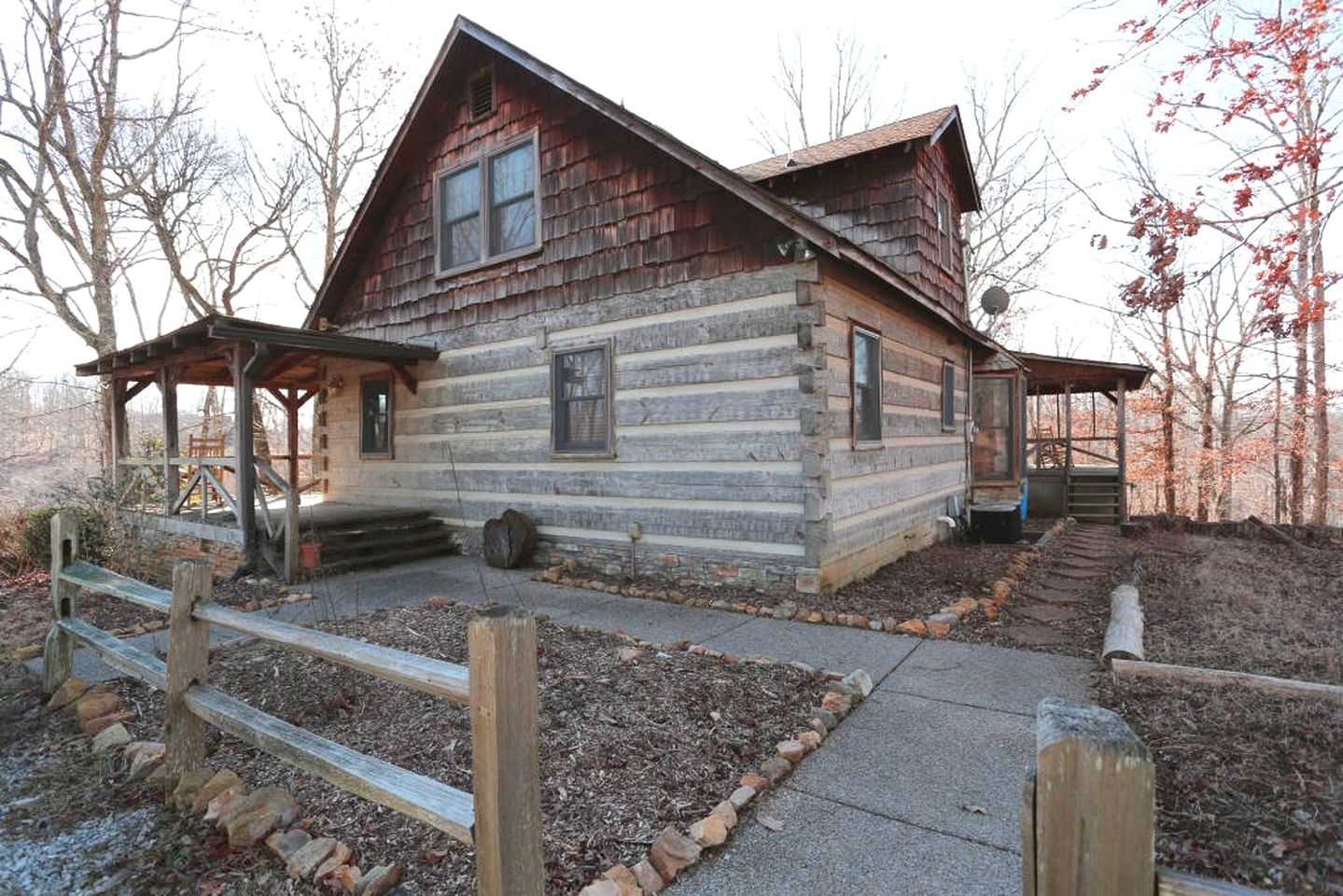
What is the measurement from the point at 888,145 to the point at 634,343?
4.87 meters

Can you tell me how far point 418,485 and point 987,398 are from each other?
1051cm

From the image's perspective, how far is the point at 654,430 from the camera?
7.38 metres

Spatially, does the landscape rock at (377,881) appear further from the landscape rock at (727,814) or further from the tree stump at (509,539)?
the tree stump at (509,539)

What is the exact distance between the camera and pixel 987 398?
504 inches

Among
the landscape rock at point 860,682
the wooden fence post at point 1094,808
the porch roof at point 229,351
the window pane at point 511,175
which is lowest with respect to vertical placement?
the landscape rock at point 860,682

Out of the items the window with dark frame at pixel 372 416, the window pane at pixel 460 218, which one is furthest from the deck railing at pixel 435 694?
the window with dark frame at pixel 372 416

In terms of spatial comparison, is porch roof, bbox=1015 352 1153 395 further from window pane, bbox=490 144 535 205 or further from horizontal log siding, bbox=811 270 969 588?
window pane, bbox=490 144 535 205

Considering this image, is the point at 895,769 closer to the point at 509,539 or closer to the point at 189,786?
the point at 189,786

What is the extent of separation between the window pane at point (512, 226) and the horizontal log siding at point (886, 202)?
3689mm

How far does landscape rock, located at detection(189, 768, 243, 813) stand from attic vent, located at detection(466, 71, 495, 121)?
28.3 feet

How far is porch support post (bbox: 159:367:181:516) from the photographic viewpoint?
29.3 feet

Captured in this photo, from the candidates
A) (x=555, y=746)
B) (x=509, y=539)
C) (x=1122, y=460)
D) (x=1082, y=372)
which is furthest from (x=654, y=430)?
(x=1082, y=372)

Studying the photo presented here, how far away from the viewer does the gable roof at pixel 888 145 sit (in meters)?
9.35

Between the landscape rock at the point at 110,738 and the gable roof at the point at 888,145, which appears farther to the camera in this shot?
the gable roof at the point at 888,145
